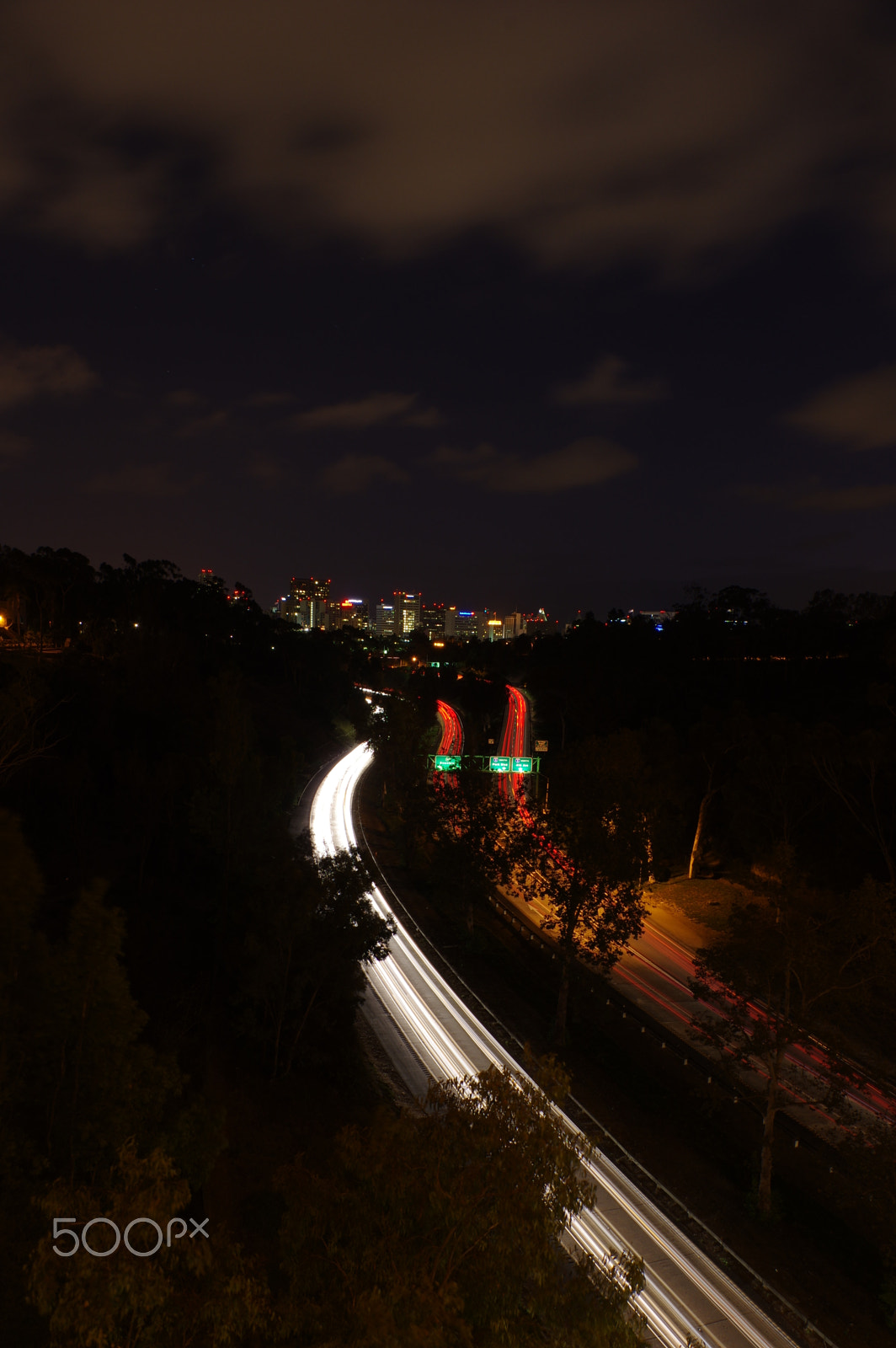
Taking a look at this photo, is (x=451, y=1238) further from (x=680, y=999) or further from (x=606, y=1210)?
(x=680, y=999)

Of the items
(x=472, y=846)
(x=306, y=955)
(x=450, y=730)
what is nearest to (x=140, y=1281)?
(x=306, y=955)

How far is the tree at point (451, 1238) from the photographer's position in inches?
240

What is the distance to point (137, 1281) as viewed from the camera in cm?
586

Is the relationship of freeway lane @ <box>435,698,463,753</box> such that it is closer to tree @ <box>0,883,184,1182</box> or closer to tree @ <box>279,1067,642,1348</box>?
tree @ <box>0,883,184,1182</box>

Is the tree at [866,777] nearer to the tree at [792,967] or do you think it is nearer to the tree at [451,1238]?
the tree at [792,967]

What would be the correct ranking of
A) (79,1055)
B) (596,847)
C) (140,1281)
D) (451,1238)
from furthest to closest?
(596,847) < (79,1055) < (451,1238) < (140,1281)

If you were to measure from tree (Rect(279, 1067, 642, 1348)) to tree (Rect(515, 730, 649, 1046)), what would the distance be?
49.5 feet

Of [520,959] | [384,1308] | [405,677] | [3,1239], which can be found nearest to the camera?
[384,1308]

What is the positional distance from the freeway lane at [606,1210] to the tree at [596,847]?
3.66 meters

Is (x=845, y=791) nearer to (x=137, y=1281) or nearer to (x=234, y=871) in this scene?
(x=234, y=871)

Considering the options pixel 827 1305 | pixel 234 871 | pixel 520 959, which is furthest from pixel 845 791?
pixel 234 871

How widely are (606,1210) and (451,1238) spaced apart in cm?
1109

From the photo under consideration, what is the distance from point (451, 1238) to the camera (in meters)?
6.41

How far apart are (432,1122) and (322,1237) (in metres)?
1.41
